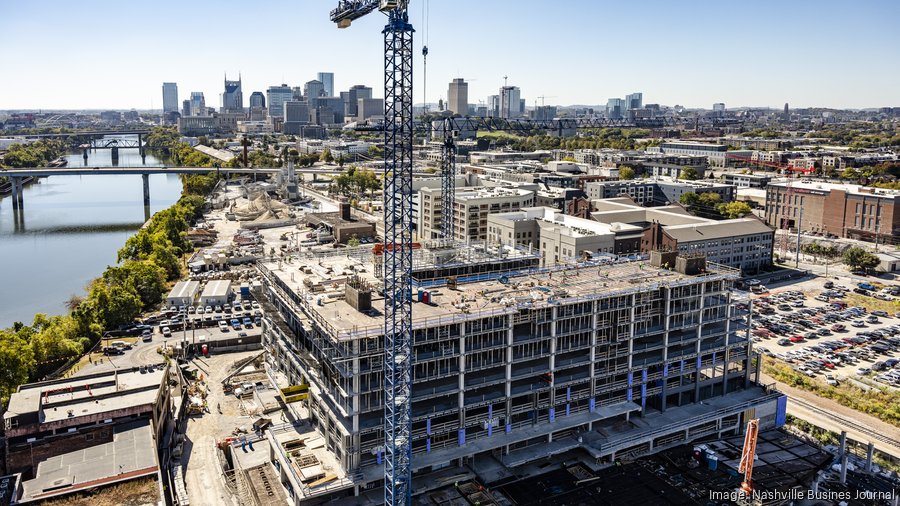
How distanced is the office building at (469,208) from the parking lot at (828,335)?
22704 millimetres

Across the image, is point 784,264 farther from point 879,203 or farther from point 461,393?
point 461,393

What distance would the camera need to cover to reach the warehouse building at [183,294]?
1876 inches

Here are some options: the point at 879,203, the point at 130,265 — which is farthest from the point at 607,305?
the point at 879,203

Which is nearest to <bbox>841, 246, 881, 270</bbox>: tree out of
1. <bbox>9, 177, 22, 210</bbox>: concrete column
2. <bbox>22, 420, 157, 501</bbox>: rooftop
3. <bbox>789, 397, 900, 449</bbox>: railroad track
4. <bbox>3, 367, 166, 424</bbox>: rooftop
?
→ <bbox>789, 397, 900, 449</bbox>: railroad track

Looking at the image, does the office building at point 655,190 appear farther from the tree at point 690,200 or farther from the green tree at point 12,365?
the green tree at point 12,365

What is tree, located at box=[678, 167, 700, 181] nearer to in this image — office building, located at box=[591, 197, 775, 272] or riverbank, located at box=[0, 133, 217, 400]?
office building, located at box=[591, 197, 775, 272]

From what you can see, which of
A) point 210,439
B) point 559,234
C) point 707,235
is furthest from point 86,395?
point 707,235

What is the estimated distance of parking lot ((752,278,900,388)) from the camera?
38.1 meters

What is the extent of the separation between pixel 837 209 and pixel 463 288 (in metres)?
58.3

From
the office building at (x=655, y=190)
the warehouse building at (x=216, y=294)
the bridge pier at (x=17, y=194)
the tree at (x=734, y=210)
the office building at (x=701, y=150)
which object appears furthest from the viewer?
the office building at (x=701, y=150)

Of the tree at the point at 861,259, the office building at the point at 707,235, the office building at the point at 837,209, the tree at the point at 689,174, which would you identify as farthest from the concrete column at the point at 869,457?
the tree at the point at 689,174

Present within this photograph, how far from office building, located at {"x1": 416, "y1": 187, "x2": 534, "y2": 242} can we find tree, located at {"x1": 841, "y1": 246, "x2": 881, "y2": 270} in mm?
28027

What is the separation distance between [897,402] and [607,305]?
55.6 feet

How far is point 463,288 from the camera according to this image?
96.5 ft
